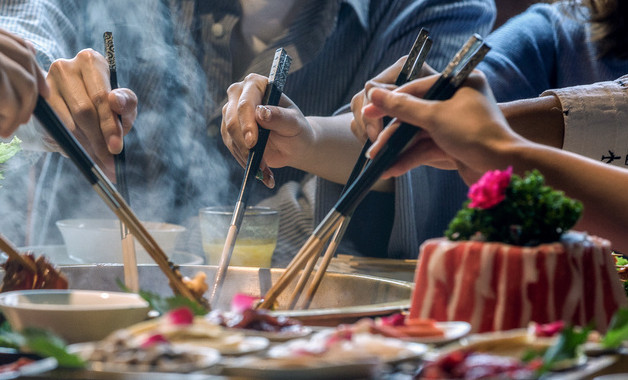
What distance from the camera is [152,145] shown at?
278 centimetres

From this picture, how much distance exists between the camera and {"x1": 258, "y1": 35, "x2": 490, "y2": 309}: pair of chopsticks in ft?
2.97

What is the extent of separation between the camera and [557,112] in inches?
62.1

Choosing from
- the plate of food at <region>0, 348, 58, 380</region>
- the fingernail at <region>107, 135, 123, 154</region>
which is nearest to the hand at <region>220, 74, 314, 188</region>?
the fingernail at <region>107, 135, 123, 154</region>

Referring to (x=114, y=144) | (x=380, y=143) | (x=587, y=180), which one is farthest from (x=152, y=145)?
(x=587, y=180)

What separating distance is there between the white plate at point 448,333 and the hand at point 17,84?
56 centimetres

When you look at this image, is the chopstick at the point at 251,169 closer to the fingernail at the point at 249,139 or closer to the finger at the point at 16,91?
the fingernail at the point at 249,139

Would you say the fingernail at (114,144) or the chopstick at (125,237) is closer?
the chopstick at (125,237)

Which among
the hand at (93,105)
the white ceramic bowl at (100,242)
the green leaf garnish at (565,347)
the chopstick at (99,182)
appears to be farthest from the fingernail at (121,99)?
the green leaf garnish at (565,347)

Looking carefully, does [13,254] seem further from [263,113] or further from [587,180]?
[587,180]

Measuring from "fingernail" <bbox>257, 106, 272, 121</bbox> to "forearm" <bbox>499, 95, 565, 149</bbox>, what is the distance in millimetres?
601

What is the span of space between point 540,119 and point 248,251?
78 cm

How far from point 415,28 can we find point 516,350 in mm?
2154

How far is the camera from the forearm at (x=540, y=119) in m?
1.58

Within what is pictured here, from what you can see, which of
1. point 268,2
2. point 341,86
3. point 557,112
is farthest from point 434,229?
point 268,2
